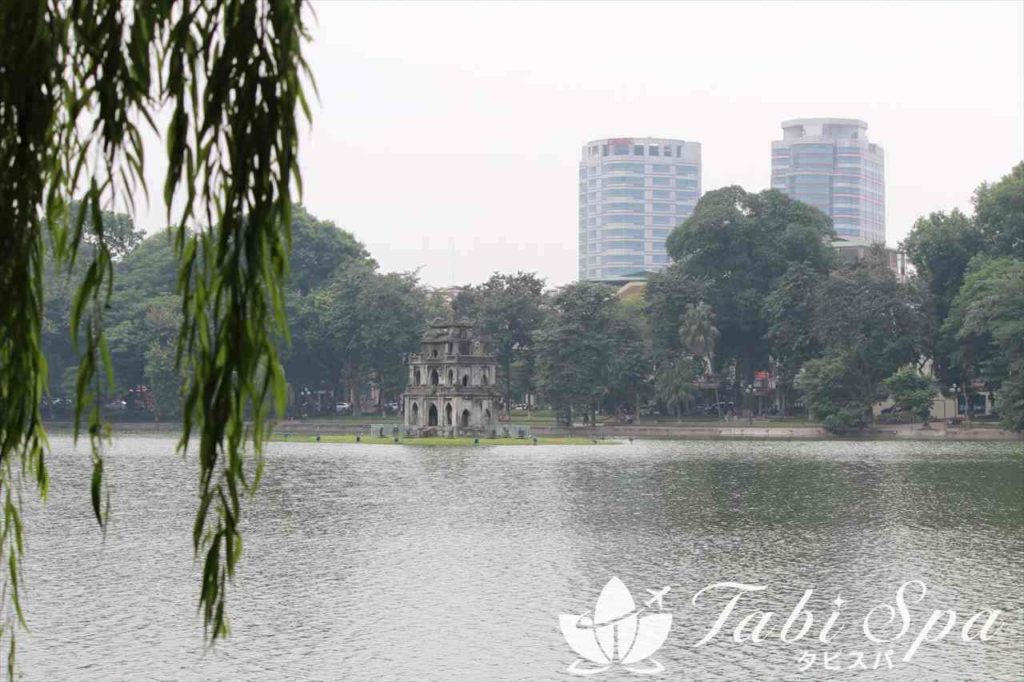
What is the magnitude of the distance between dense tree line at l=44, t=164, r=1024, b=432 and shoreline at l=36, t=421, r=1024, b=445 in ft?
5.30

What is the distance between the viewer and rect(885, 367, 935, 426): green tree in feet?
312

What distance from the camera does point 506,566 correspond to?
36219 millimetres

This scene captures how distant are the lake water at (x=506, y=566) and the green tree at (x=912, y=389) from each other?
2789cm

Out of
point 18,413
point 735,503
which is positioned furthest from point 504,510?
point 18,413

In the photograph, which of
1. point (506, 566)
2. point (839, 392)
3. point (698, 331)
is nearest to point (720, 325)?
point (698, 331)

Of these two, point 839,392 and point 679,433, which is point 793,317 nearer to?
point 839,392

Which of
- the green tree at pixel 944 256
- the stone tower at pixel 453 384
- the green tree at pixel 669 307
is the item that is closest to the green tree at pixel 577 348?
the green tree at pixel 669 307

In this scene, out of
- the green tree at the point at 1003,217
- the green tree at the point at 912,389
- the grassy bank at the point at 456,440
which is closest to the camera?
the grassy bank at the point at 456,440

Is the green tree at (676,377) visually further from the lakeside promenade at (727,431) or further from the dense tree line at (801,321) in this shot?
the lakeside promenade at (727,431)

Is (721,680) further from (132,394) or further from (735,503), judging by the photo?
(132,394)

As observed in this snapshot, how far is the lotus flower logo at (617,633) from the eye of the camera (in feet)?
83.3

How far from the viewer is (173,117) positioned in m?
5.63

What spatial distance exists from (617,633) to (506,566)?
24.4ft

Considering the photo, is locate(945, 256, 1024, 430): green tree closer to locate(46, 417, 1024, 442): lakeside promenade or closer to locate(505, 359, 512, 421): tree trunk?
locate(46, 417, 1024, 442): lakeside promenade
